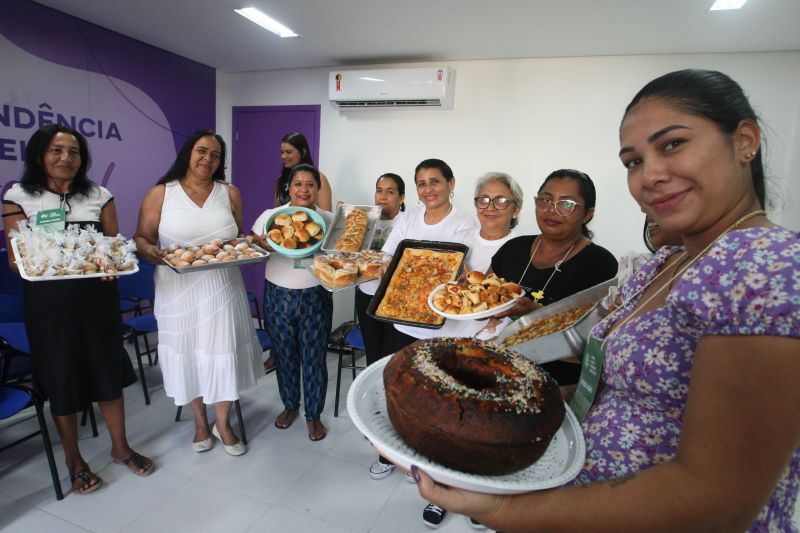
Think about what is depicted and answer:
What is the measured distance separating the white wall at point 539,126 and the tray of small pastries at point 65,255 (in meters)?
2.98

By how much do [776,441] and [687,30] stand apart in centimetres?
365

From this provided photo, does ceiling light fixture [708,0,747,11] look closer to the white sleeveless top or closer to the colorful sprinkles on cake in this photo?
the colorful sprinkles on cake

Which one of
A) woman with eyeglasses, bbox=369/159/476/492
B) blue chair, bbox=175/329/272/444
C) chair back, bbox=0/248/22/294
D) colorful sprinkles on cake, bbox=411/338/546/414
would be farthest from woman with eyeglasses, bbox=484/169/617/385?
chair back, bbox=0/248/22/294

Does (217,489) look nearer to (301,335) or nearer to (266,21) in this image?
(301,335)

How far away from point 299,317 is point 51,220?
1.35m

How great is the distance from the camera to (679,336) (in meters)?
0.66

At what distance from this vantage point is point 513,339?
119 cm

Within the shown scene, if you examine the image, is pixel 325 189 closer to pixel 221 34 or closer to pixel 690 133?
pixel 221 34

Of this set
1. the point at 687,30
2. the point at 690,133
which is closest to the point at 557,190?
the point at 690,133

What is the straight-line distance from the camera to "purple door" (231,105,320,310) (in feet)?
15.8

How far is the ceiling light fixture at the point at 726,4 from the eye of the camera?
2.61 metres

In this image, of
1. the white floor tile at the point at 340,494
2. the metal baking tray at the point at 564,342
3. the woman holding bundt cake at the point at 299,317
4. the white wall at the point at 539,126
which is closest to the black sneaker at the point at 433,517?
the white floor tile at the point at 340,494

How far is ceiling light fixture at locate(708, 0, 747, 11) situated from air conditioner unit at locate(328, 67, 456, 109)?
206cm

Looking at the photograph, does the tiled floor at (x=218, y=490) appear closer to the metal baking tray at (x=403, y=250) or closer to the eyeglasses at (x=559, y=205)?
the metal baking tray at (x=403, y=250)
